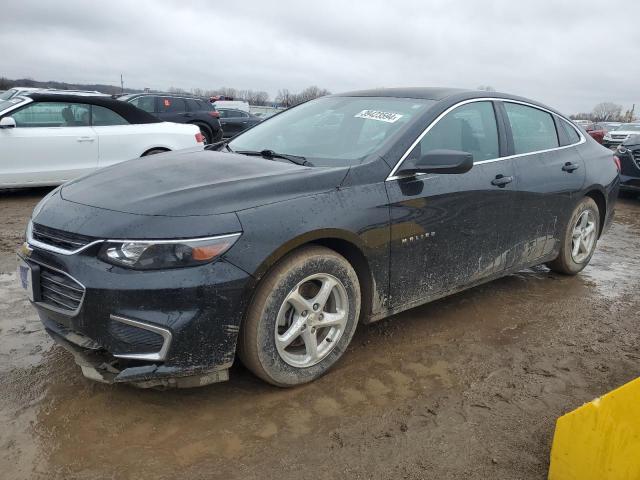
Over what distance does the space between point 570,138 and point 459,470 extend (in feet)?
11.1

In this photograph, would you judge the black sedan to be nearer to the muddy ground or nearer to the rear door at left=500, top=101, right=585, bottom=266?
the rear door at left=500, top=101, right=585, bottom=266

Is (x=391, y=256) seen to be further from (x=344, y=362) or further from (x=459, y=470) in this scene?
(x=459, y=470)

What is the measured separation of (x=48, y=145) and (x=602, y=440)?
7.30 m

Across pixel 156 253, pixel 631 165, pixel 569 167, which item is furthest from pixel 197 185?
pixel 631 165

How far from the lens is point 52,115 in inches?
290

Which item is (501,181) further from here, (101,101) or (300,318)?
(101,101)

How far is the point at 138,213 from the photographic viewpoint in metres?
2.47

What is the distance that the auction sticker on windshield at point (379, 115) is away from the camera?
3422 mm

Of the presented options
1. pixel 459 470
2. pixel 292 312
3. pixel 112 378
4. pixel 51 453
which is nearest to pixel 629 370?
pixel 459 470

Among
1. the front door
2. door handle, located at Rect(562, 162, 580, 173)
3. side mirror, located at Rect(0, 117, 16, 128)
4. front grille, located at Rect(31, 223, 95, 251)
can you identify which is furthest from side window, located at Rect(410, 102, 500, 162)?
side mirror, located at Rect(0, 117, 16, 128)

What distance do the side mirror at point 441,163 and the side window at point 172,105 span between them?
501 inches

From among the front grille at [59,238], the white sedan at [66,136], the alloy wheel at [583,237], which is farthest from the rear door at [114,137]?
the alloy wheel at [583,237]

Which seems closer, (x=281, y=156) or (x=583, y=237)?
(x=281, y=156)

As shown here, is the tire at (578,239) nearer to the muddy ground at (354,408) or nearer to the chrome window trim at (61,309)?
the muddy ground at (354,408)
